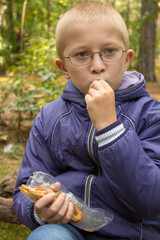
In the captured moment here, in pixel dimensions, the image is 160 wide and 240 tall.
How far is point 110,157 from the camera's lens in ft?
4.08

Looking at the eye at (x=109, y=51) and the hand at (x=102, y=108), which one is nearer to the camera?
the hand at (x=102, y=108)

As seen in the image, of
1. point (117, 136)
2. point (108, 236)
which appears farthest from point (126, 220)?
point (117, 136)

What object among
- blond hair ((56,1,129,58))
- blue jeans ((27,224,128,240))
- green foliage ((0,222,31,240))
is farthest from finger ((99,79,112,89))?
green foliage ((0,222,31,240))

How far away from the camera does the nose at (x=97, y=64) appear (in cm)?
145

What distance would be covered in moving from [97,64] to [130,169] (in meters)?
0.55

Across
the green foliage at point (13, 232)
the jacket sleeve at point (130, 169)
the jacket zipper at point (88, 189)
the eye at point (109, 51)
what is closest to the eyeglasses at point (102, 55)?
the eye at point (109, 51)

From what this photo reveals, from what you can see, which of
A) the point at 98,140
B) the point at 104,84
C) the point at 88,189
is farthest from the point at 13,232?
the point at 104,84

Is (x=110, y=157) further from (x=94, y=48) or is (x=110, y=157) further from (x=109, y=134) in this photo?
(x=94, y=48)

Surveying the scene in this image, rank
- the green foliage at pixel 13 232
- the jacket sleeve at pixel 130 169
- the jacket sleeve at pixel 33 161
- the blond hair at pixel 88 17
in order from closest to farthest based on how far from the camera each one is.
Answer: the jacket sleeve at pixel 130 169 < the blond hair at pixel 88 17 < the jacket sleeve at pixel 33 161 < the green foliage at pixel 13 232

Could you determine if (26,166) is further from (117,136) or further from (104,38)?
(104,38)

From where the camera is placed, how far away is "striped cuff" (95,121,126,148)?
1.26 m

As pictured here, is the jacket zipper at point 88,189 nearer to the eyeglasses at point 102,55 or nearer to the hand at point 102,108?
the hand at point 102,108

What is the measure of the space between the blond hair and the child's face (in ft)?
0.09

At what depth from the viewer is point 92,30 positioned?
144 centimetres
